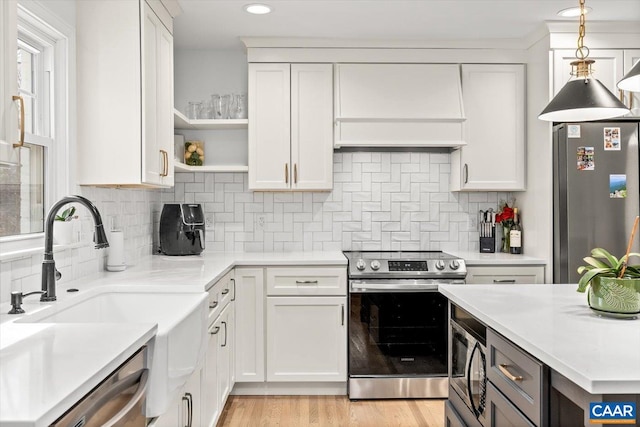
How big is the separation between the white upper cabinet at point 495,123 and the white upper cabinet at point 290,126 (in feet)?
3.46

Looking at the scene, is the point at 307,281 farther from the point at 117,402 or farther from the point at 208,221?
the point at 117,402

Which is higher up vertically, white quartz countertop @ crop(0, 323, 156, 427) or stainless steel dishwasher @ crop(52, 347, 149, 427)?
white quartz countertop @ crop(0, 323, 156, 427)

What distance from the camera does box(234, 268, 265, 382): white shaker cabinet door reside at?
3717 millimetres

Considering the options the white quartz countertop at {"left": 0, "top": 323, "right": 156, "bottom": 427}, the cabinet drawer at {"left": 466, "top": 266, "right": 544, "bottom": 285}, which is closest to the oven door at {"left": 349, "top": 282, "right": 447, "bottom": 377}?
the cabinet drawer at {"left": 466, "top": 266, "right": 544, "bottom": 285}

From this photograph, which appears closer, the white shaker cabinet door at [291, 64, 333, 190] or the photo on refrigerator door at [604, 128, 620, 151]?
the photo on refrigerator door at [604, 128, 620, 151]

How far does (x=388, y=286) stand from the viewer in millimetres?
3658

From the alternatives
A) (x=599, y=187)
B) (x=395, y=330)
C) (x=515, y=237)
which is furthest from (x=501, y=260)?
(x=395, y=330)

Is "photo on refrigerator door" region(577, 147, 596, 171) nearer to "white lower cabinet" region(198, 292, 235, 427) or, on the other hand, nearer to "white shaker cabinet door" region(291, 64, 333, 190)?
"white shaker cabinet door" region(291, 64, 333, 190)

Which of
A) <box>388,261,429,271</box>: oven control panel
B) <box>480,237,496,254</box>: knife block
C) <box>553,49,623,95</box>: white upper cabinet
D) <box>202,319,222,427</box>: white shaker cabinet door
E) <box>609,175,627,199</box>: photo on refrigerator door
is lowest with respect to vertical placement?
<box>202,319,222,427</box>: white shaker cabinet door

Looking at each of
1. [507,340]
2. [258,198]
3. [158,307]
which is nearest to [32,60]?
[158,307]

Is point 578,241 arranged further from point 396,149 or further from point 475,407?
point 475,407

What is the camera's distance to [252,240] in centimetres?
433

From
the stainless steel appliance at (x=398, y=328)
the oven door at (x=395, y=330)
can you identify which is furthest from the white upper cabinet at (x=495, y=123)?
the oven door at (x=395, y=330)

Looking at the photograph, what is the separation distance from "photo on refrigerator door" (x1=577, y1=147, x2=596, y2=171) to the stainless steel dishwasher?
9.97 feet
